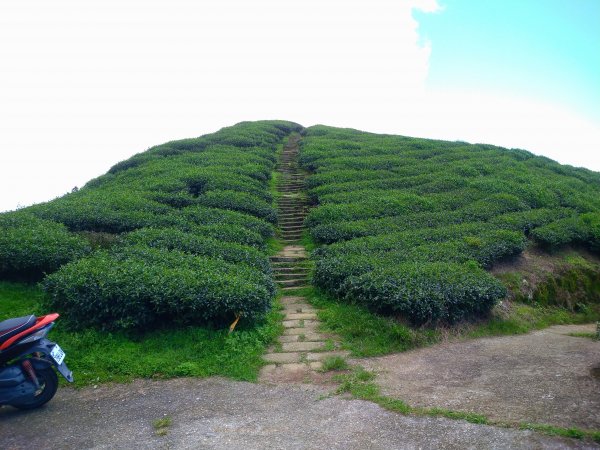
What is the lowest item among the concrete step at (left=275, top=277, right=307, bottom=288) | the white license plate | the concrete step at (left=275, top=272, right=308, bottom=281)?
the concrete step at (left=275, top=277, right=307, bottom=288)

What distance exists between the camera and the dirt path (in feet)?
18.2

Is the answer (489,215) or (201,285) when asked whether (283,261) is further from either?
(489,215)

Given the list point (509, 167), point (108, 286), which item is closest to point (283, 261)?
point (108, 286)

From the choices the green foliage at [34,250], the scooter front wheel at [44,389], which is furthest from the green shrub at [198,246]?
the scooter front wheel at [44,389]

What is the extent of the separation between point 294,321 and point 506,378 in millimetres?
4532

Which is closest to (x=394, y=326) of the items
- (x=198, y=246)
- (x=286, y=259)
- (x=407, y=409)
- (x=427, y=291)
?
(x=427, y=291)

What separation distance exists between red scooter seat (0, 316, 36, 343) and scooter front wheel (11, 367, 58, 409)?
0.63 m

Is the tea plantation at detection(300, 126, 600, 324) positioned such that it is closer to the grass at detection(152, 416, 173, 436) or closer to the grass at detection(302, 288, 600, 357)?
the grass at detection(302, 288, 600, 357)

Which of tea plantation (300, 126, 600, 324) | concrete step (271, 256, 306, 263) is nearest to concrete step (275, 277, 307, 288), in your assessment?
tea plantation (300, 126, 600, 324)

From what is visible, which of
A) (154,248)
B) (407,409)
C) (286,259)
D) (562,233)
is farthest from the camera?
(562,233)

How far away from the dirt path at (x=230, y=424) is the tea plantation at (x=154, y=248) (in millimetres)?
1771

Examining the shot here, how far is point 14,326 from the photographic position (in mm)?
6363

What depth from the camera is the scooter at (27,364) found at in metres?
6.22

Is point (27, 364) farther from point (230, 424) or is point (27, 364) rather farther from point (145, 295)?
point (230, 424)
